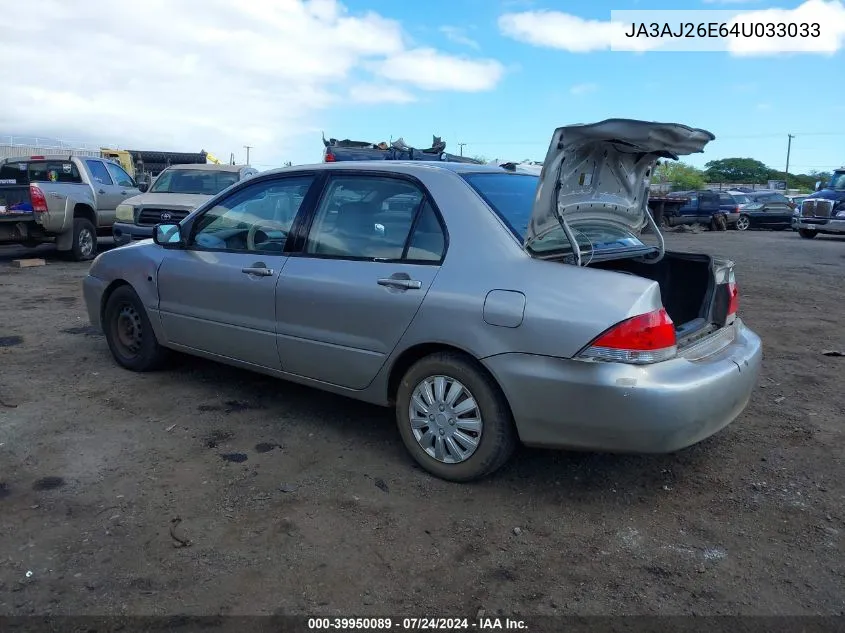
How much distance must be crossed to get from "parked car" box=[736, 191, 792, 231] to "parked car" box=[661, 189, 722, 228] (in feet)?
4.24

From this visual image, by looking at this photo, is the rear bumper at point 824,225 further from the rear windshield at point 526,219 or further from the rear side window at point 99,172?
the rear windshield at point 526,219

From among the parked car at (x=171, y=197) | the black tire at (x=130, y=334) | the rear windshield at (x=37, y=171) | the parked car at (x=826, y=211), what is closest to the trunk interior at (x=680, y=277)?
the black tire at (x=130, y=334)

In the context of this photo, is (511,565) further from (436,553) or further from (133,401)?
(133,401)

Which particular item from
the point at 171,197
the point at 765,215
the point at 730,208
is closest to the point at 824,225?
the point at 730,208

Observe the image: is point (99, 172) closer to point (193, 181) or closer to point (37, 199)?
point (37, 199)

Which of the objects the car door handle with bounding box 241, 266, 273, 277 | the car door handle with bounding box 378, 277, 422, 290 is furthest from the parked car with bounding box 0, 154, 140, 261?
the car door handle with bounding box 378, 277, 422, 290

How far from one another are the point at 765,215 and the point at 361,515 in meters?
29.5

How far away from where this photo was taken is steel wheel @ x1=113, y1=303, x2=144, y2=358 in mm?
5445

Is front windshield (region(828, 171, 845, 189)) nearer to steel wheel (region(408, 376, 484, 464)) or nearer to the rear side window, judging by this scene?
the rear side window

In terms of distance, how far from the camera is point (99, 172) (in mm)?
13953

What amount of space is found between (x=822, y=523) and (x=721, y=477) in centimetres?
57

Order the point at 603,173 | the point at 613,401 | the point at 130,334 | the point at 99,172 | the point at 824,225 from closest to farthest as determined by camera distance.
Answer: the point at 613,401, the point at 603,173, the point at 130,334, the point at 99,172, the point at 824,225

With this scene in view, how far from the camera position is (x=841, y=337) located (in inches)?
285

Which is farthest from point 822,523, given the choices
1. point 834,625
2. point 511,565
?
point 511,565
